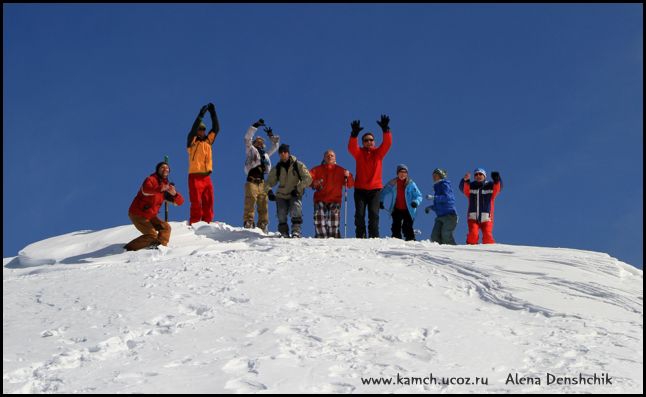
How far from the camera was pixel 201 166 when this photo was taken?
11125mm

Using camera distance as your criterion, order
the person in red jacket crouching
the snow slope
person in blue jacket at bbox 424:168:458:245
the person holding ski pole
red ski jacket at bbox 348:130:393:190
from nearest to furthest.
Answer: the snow slope < the person in red jacket crouching < red ski jacket at bbox 348:130:393:190 < the person holding ski pole < person in blue jacket at bbox 424:168:458:245

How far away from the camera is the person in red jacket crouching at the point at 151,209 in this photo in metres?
9.55

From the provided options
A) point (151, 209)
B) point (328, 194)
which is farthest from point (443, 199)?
point (151, 209)

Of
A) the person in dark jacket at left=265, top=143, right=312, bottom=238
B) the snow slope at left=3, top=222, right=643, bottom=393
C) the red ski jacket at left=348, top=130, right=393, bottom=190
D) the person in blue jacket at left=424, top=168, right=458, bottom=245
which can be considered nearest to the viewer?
the snow slope at left=3, top=222, right=643, bottom=393

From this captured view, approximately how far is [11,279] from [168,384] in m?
4.97

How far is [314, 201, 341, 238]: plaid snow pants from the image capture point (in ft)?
35.6

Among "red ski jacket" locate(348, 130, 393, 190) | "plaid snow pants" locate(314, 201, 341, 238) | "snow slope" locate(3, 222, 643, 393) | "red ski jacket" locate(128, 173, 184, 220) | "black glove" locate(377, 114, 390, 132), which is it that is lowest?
"snow slope" locate(3, 222, 643, 393)

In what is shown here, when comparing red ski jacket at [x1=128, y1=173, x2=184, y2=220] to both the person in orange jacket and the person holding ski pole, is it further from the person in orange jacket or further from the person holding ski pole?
the person in orange jacket

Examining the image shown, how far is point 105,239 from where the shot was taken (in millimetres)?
10062

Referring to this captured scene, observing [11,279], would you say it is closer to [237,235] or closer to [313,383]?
[237,235]

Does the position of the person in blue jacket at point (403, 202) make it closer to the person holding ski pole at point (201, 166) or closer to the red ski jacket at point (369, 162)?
the red ski jacket at point (369, 162)

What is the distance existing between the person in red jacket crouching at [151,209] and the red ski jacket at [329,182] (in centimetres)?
259

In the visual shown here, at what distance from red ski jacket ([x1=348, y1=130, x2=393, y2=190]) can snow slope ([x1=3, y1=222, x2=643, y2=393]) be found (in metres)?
2.11

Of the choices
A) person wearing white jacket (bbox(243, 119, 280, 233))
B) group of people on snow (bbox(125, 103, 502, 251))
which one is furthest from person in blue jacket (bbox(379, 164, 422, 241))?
person wearing white jacket (bbox(243, 119, 280, 233))
